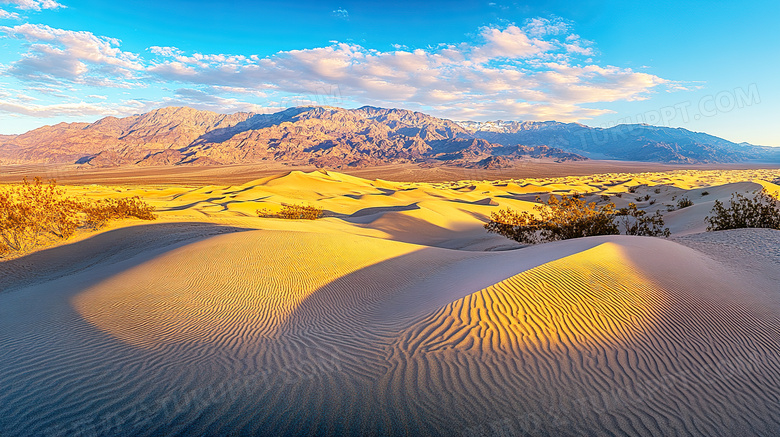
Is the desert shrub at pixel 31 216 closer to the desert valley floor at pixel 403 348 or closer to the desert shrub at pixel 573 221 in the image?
the desert valley floor at pixel 403 348

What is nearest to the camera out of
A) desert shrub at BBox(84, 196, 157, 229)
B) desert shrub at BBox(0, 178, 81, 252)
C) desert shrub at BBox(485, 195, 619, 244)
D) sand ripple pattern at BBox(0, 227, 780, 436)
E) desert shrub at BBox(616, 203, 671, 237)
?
sand ripple pattern at BBox(0, 227, 780, 436)

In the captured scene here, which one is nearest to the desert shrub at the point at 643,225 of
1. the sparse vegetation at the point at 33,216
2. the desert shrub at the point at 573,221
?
the desert shrub at the point at 573,221

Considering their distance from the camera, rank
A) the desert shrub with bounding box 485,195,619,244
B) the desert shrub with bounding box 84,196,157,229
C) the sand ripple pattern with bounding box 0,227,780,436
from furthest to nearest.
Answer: the desert shrub with bounding box 84,196,157,229
the desert shrub with bounding box 485,195,619,244
the sand ripple pattern with bounding box 0,227,780,436

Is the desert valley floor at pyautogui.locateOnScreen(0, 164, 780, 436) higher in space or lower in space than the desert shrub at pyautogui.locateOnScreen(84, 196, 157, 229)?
lower

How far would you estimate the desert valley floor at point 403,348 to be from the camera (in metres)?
3.41

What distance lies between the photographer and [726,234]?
42.3 ft

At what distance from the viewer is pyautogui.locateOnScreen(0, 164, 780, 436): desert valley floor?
341 centimetres

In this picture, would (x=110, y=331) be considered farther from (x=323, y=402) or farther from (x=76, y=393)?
(x=323, y=402)

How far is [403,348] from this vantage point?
186 inches

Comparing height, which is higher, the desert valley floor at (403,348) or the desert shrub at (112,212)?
the desert shrub at (112,212)

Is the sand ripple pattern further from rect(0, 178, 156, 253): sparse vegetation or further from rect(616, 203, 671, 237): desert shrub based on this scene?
rect(616, 203, 671, 237): desert shrub

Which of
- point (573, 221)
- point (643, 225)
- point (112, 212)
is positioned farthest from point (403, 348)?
point (643, 225)

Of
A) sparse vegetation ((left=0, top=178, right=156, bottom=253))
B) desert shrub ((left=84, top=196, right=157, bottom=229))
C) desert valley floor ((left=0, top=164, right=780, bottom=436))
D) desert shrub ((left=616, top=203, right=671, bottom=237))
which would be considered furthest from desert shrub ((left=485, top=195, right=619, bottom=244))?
sparse vegetation ((left=0, top=178, right=156, bottom=253))

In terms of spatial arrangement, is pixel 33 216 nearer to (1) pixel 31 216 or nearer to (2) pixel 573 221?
(1) pixel 31 216
